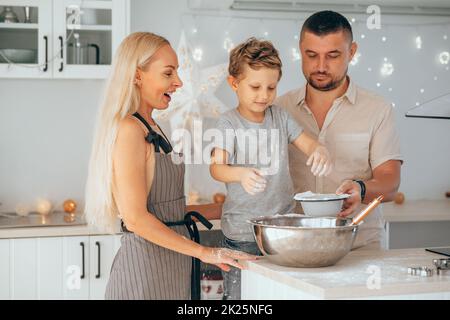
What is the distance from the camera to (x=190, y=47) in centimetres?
354

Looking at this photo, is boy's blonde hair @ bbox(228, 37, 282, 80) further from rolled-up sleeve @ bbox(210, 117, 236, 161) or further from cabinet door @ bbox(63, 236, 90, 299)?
cabinet door @ bbox(63, 236, 90, 299)

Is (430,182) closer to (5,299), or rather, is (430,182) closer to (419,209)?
(419,209)

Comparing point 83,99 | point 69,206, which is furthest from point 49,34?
point 69,206

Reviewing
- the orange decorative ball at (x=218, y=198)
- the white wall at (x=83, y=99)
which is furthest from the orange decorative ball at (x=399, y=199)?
the orange decorative ball at (x=218, y=198)

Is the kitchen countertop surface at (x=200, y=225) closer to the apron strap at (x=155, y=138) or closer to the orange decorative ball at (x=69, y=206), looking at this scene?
the orange decorative ball at (x=69, y=206)

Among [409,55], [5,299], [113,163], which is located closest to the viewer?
[113,163]

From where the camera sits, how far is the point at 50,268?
9.77 feet

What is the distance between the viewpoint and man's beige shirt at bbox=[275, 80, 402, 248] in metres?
2.42

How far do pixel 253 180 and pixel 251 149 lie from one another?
0.72 feet

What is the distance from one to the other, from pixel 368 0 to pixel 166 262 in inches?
76.9

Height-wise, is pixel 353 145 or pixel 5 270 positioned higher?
pixel 353 145

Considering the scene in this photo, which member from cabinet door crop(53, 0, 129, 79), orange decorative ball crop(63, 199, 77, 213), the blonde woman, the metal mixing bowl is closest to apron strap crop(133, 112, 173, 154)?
the blonde woman

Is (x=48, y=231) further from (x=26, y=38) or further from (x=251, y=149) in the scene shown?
(x=251, y=149)
